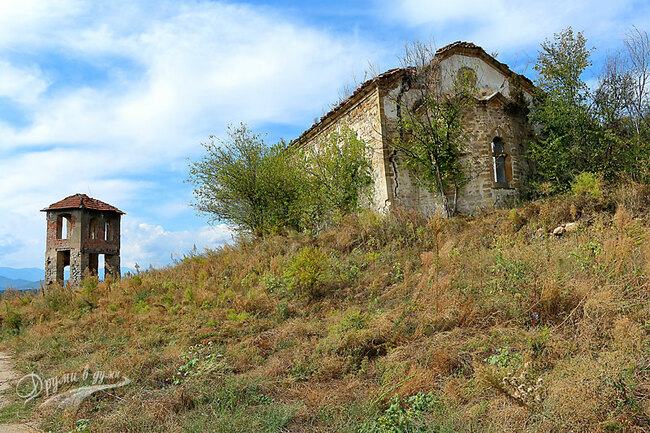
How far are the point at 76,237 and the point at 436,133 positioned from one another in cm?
2407

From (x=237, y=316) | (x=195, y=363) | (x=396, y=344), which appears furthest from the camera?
(x=237, y=316)

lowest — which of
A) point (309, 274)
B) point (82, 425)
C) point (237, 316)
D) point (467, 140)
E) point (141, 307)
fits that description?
point (82, 425)

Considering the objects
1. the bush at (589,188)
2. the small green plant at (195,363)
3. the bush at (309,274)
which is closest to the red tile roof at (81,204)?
the bush at (309,274)

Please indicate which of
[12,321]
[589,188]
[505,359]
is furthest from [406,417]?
[12,321]

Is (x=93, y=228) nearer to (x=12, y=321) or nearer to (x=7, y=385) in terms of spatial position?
(x=12, y=321)

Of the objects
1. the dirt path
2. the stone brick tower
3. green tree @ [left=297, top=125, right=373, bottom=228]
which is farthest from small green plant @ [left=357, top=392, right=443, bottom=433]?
the stone brick tower

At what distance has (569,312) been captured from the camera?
18.1 feet

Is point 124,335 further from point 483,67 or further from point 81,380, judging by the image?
point 483,67

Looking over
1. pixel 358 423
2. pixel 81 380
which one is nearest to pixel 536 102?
pixel 358 423

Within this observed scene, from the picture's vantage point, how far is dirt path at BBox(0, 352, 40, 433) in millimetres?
4792

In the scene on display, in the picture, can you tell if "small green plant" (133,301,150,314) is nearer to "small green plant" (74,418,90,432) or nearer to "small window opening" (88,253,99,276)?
"small green plant" (74,418,90,432)

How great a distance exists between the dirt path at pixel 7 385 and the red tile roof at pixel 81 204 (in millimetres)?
20930

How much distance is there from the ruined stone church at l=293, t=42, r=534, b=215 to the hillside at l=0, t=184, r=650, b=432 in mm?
4085

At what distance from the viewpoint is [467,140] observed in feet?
47.5
